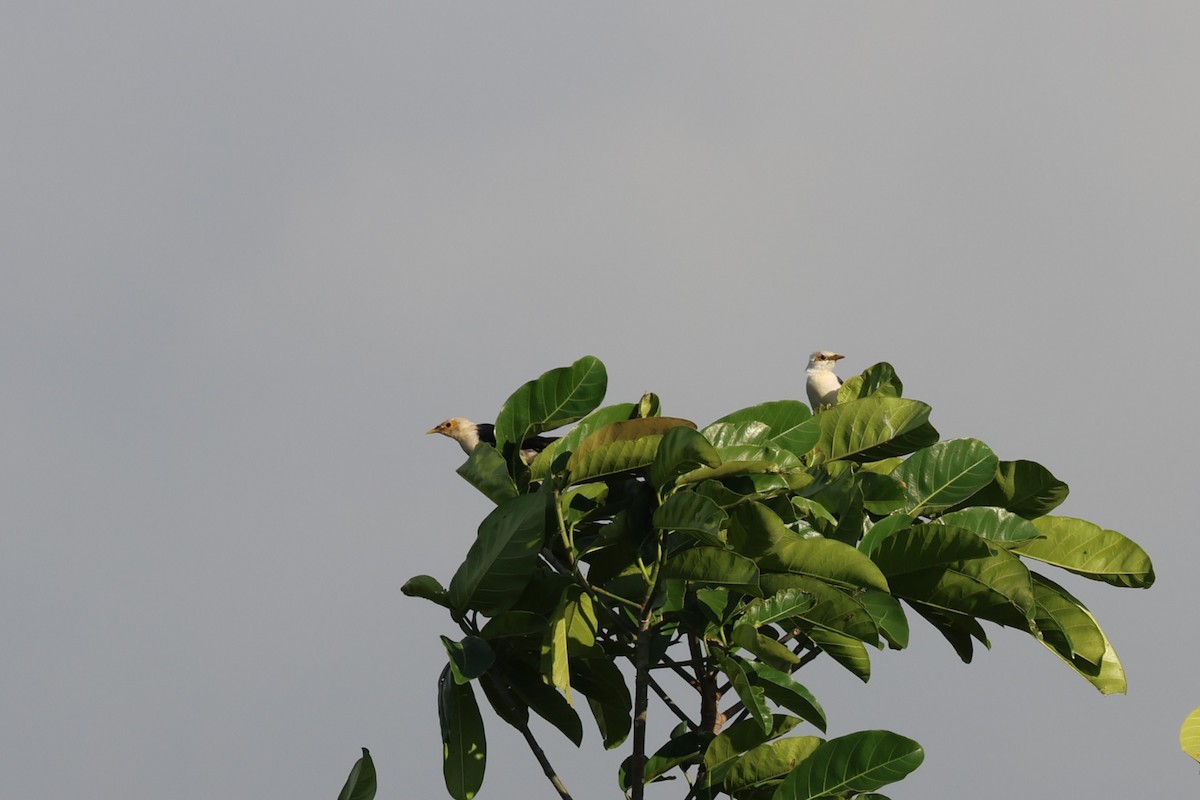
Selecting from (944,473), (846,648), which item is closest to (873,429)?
(944,473)

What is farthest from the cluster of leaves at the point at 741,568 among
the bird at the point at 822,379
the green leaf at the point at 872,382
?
the bird at the point at 822,379

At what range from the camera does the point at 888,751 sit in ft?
14.0

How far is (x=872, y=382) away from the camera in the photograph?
17.9ft

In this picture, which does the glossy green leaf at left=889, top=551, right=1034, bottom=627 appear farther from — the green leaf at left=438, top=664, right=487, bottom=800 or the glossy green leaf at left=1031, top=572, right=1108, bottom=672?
the green leaf at left=438, top=664, right=487, bottom=800

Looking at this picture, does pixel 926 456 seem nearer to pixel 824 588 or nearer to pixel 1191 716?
pixel 824 588

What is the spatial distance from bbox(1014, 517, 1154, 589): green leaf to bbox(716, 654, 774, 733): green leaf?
1280mm

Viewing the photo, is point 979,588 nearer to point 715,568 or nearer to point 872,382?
point 715,568

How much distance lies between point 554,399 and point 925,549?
1.30 meters

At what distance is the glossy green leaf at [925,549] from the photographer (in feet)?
14.1

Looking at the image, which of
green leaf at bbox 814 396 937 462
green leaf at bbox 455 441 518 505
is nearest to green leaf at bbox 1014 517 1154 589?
green leaf at bbox 814 396 937 462

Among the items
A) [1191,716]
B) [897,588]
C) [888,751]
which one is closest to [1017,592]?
[897,588]

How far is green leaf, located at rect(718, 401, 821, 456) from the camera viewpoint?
4582 mm

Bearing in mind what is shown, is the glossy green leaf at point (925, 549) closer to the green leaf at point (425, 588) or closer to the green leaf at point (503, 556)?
the green leaf at point (503, 556)

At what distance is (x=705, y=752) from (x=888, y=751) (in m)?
0.66
